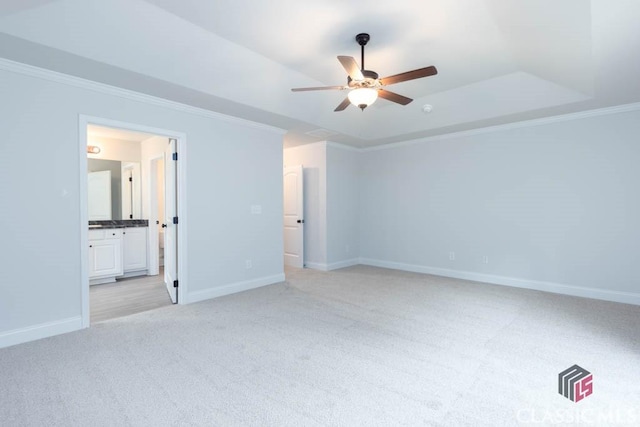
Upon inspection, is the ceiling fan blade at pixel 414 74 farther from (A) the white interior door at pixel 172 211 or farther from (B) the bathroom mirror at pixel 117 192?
(B) the bathroom mirror at pixel 117 192

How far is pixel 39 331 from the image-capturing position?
9.57 ft

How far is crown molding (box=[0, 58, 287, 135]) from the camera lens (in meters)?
2.80

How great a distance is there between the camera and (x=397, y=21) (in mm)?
2807

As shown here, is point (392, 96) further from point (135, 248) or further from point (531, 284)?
point (135, 248)

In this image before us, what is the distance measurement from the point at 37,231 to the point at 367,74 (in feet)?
10.9

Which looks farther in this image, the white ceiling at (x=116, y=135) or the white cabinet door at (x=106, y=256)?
the white ceiling at (x=116, y=135)

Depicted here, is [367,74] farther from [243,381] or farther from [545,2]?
[243,381]

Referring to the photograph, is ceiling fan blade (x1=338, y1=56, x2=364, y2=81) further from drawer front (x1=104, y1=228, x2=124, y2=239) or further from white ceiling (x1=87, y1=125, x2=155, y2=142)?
drawer front (x1=104, y1=228, x2=124, y2=239)

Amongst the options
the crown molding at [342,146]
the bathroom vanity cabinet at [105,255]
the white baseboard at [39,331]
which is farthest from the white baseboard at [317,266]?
the white baseboard at [39,331]

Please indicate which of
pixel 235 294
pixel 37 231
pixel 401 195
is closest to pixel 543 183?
pixel 401 195

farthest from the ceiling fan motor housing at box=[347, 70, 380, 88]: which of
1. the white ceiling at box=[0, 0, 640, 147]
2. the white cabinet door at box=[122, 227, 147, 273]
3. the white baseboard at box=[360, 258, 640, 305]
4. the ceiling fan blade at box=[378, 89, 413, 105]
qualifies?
the white cabinet door at box=[122, 227, 147, 273]

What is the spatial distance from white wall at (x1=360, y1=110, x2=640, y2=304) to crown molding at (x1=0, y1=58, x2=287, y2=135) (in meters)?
3.32

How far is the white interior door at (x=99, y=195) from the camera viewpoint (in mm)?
5461

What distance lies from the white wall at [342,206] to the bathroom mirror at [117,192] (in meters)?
3.59
